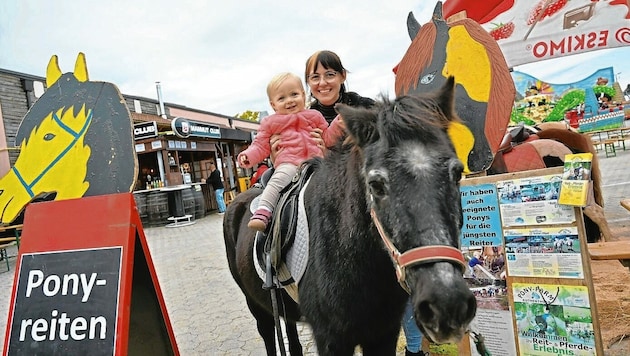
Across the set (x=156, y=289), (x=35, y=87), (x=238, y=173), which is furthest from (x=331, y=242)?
(x=238, y=173)

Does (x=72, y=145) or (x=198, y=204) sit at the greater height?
(x=72, y=145)

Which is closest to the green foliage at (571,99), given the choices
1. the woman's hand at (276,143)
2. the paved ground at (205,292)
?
the paved ground at (205,292)

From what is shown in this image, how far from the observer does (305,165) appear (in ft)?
7.48

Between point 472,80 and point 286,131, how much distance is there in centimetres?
133

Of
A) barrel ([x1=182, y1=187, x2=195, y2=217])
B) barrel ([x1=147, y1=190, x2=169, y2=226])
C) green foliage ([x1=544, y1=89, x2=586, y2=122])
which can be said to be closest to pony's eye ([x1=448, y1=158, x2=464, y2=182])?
barrel ([x1=147, y1=190, x2=169, y2=226])

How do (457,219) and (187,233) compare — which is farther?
(187,233)

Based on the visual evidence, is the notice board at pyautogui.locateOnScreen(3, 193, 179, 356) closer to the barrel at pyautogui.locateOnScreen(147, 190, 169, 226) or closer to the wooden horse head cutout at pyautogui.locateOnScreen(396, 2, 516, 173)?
the wooden horse head cutout at pyautogui.locateOnScreen(396, 2, 516, 173)

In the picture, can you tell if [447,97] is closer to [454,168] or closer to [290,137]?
[454,168]

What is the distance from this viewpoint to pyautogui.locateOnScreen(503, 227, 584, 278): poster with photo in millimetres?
2221

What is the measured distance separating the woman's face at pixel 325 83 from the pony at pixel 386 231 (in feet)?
2.86

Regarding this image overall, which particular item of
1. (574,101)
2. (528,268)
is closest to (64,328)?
(528,268)

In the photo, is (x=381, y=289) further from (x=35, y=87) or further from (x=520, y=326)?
(x=35, y=87)

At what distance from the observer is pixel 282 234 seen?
2.13 m

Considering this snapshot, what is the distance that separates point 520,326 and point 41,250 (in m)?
3.05
